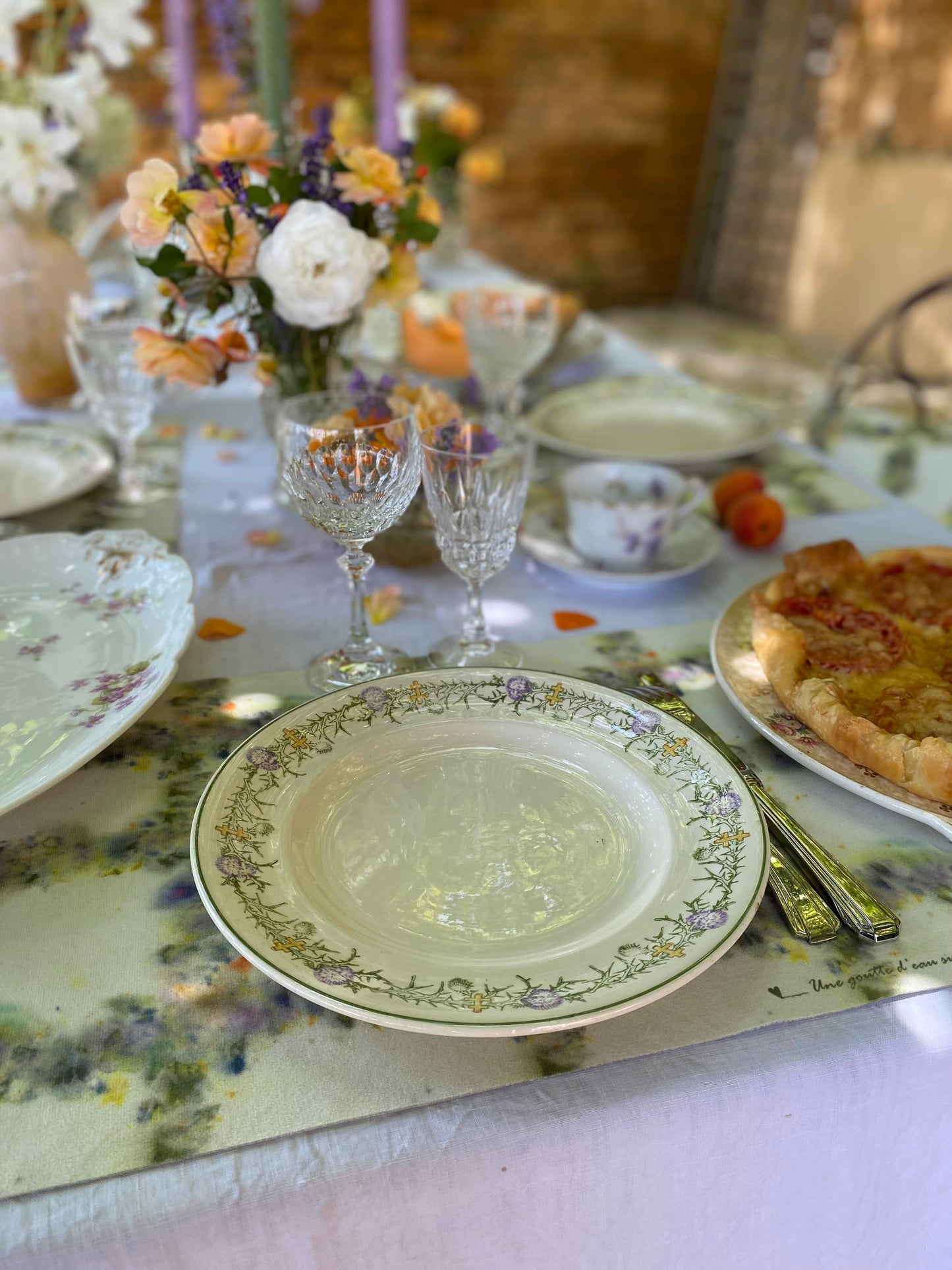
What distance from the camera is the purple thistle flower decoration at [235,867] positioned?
23.4 inches

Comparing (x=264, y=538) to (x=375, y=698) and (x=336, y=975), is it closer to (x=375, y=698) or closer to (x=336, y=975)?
(x=375, y=698)

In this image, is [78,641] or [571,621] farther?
[571,621]

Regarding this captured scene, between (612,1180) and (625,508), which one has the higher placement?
(625,508)

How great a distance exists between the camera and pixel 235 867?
0.60m

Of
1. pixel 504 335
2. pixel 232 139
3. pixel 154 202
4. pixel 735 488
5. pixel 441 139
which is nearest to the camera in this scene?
pixel 154 202

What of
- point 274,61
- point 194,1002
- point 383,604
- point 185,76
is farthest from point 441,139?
point 194,1002

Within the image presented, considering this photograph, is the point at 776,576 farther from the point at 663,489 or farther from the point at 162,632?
the point at 162,632

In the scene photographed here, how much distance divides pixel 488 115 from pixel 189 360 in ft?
14.7

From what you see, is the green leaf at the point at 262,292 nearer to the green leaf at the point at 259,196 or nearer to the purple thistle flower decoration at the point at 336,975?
the green leaf at the point at 259,196

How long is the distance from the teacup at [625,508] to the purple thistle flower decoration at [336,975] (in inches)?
24.0

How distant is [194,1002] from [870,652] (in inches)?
23.5

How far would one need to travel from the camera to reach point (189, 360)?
1047mm

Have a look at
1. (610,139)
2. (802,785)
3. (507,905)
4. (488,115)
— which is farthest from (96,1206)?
(610,139)

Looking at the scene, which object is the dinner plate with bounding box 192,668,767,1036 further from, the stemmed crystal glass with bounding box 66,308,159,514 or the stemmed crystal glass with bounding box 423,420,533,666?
the stemmed crystal glass with bounding box 66,308,159,514
